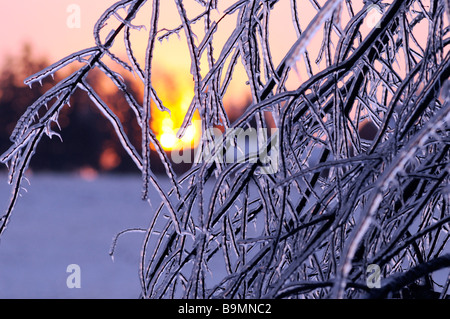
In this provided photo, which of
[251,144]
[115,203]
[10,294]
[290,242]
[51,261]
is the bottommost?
[290,242]

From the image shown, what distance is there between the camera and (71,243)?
11.0m

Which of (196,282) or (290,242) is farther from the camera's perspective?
(290,242)

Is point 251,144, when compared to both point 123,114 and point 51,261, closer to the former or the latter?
point 51,261

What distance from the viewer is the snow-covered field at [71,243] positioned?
806 centimetres

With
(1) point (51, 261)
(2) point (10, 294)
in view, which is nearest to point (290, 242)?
(2) point (10, 294)

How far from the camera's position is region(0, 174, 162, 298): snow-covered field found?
806 cm

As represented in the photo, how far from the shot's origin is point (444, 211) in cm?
123

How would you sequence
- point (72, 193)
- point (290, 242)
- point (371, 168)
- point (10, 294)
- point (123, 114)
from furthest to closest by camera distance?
point (72, 193), point (123, 114), point (10, 294), point (290, 242), point (371, 168)

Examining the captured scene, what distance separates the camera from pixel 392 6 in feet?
3.30
